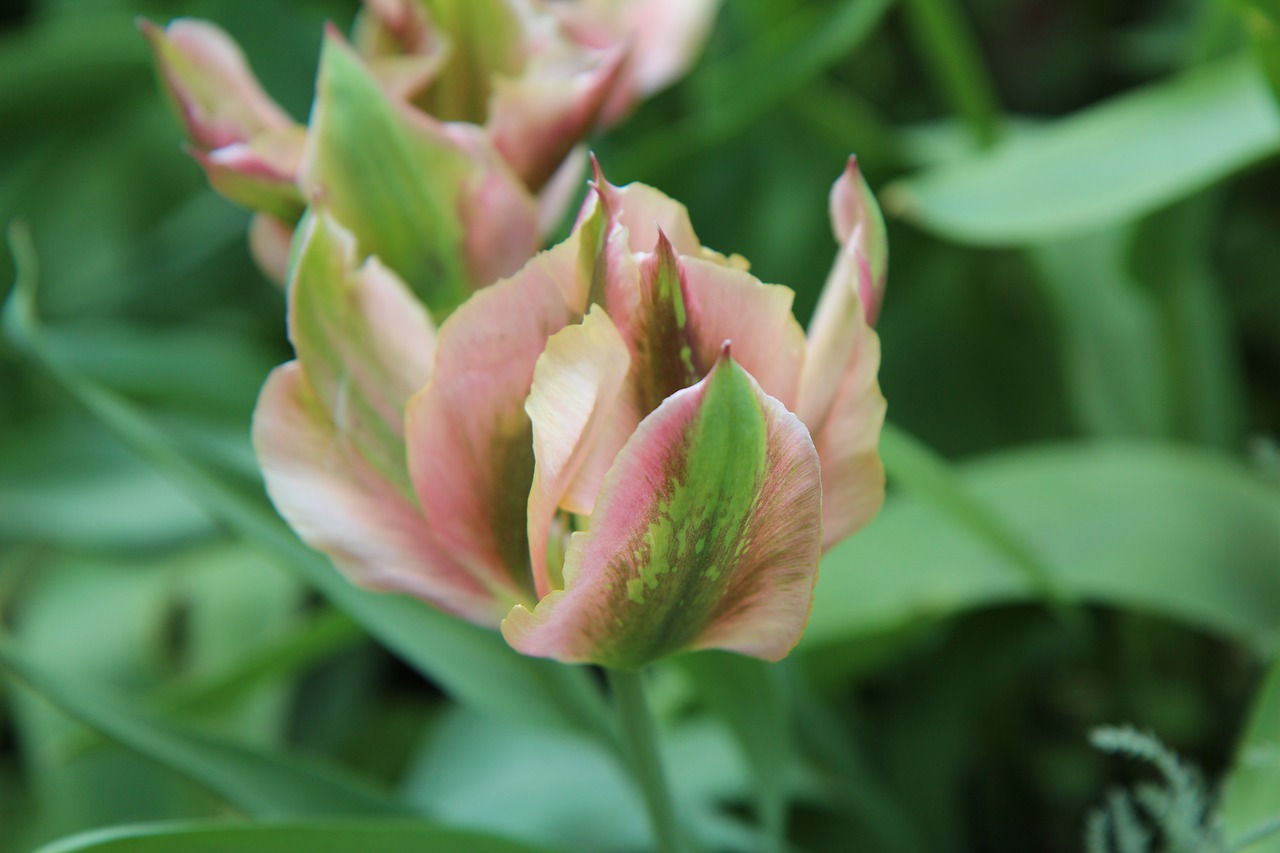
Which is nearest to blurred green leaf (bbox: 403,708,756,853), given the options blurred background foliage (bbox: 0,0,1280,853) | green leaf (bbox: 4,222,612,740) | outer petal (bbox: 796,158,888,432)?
blurred background foliage (bbox: 0,0,1280,853)

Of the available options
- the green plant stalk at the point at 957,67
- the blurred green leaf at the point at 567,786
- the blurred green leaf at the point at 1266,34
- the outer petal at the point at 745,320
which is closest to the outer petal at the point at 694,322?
the outer petal at the point at 745,320

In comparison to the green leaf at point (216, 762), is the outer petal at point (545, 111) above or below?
above

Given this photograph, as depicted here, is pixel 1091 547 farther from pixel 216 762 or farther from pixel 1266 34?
pixel 216 762

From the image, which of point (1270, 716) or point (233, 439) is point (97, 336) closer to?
point (233, 439)

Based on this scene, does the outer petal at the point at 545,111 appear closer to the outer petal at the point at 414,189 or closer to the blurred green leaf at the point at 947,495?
the outer petal at the point at 414,189

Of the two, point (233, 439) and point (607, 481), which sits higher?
point (607, 481)

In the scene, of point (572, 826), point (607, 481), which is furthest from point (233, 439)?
point (607, 481)
